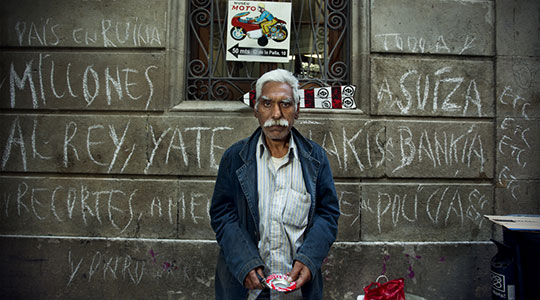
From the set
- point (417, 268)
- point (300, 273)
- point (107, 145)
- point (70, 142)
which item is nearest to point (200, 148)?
point (107, 145)

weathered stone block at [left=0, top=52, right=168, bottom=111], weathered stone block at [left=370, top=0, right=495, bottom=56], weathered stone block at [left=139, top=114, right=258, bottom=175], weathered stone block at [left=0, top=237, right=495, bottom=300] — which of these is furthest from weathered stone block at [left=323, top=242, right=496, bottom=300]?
weathered stone block at [left=0, top=52, right=168, bottom=111]

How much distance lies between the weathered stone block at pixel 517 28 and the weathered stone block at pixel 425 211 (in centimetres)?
160

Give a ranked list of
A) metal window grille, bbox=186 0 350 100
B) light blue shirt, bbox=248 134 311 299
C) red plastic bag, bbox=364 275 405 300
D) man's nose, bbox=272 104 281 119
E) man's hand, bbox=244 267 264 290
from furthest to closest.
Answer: metal window grille, bbox=186 0 350 100 < red plastic bag, bbox=364 275 405 300 < man's nose, bbox=272 104 281 119 < light blue shirt, bbox=248 134 311 299 < man's hand, bbox=244 267 264 290

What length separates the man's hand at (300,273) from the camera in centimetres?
182

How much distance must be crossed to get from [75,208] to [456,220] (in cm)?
424

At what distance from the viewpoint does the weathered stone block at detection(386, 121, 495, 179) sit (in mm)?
3797

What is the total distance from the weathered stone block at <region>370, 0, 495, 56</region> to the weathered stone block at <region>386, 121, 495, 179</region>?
86 centimetres

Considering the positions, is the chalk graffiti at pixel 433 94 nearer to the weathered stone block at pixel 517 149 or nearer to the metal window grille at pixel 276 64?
the weathered stone block at pixel 517 149

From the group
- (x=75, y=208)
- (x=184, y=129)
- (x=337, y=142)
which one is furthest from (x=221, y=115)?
(x=75, y=208)

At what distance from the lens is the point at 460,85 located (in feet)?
12.7

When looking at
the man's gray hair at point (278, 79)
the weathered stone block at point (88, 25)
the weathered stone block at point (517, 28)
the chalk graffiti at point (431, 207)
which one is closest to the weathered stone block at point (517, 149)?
the chalk graffiti at point (431, 207)

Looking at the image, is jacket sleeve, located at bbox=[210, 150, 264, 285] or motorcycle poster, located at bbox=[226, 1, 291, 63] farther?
motorcycle poster, located at bbox=[226, 1, 291, 63]

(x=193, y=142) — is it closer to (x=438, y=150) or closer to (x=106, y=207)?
(x=106, y=207)

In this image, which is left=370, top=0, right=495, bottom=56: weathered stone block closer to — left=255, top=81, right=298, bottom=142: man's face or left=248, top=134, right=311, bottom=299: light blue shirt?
left=255, top=81, right=298, bottom=142: man's face
